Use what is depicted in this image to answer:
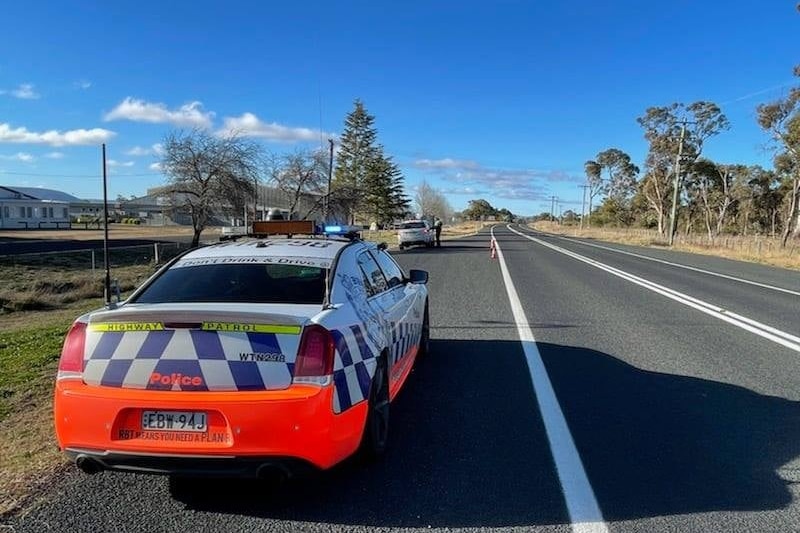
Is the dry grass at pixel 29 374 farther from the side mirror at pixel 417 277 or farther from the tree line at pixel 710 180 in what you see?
the tree line at pixel 710 180

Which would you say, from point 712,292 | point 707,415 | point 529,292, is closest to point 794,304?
point 712,292

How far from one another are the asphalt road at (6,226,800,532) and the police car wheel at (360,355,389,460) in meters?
0.12

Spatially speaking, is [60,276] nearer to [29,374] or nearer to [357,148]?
[29,374]

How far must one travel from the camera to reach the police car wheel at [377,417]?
3951mm

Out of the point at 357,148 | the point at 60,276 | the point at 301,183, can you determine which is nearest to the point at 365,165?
the point at 357,148

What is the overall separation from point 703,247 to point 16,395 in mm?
41326

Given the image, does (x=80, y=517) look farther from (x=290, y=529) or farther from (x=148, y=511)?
(x=290, y=529)

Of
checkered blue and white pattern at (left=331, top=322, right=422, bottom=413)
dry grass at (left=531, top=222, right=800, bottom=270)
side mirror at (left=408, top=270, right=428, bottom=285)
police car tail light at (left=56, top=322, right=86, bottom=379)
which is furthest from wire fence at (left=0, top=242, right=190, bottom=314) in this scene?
dry grass at (left=531, top=222, right=800, bottom=270)

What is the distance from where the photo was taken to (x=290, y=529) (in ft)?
10.6

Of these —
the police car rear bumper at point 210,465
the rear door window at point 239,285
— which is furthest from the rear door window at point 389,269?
the police car rear bumper at point 210,465

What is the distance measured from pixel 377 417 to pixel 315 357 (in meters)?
0.90

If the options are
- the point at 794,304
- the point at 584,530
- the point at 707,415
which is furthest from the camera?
the point at 794,304

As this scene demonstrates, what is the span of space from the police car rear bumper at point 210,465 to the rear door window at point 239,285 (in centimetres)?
108

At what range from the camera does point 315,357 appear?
3.41m
